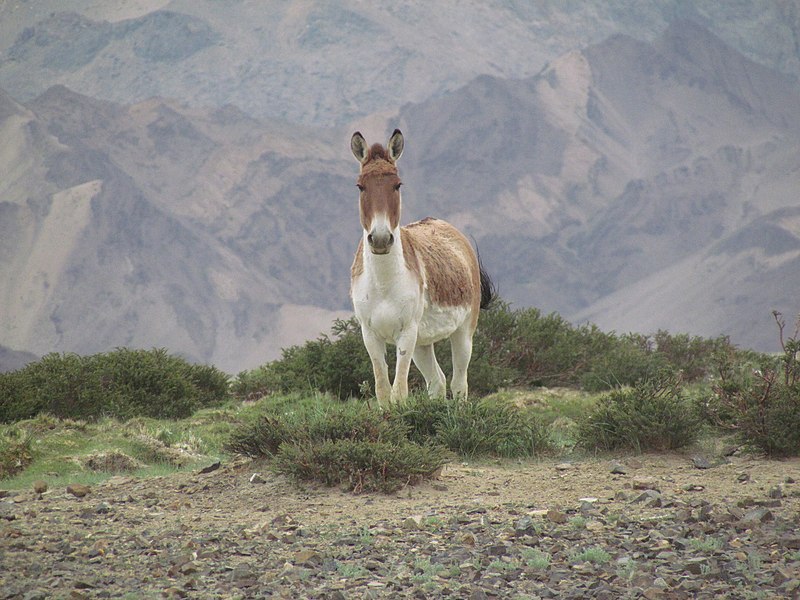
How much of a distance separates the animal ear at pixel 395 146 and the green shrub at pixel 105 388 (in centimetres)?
582

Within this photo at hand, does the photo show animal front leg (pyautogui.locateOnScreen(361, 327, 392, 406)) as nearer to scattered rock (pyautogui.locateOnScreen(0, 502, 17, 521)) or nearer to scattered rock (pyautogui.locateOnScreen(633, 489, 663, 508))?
scattered rock (pyautogui.locateOnScreen(633, 489, 663, 508))

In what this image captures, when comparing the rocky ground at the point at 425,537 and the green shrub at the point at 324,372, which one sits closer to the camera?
the rocky ground at the point at 425,537

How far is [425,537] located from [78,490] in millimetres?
3118

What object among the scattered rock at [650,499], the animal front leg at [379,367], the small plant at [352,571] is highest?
the animal front leg at [379,367]

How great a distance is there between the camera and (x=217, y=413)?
13.4 metres

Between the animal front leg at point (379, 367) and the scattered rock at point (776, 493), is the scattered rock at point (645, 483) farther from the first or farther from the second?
the animal front leg at point (379, 367)

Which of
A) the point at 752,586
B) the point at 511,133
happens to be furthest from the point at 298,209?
the point at 752,586

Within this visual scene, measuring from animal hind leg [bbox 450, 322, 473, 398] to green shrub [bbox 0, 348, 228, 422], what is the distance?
14.7ft

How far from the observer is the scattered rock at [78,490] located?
7.70 metres

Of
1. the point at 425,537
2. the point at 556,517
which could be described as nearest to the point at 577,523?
the point at 556,517

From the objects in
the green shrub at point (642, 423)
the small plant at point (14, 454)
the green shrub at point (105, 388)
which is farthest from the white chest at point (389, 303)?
the green shrub at point (105, 388)

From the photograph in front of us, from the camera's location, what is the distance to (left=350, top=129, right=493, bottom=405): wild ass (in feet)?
30.2

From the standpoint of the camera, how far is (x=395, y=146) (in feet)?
32.0

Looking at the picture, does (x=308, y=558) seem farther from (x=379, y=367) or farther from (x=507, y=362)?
(x=507, y=362)
